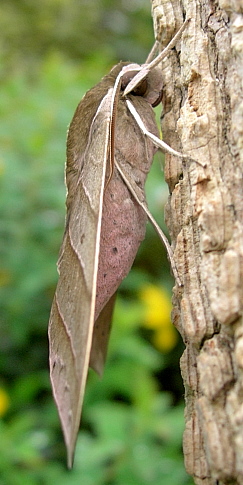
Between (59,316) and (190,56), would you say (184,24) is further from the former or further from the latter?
(59,316)

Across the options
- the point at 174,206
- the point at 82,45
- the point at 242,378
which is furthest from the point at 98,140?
the point at 82,45

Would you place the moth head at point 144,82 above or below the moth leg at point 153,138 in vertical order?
above

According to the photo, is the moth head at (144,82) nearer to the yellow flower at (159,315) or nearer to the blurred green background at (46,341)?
the blurred green background at (46,341)

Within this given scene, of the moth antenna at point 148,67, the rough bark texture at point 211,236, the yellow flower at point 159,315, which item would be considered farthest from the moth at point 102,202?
the yellow flower at point 159,315

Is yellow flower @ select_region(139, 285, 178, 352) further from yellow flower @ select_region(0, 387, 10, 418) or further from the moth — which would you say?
the moth

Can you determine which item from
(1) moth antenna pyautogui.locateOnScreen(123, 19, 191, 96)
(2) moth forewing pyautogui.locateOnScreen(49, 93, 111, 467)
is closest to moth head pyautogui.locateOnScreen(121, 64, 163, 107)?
(1) moth antenna pyautogui.locateOnScreen(123, 19, 191, 96)

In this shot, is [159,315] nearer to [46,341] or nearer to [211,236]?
[46,341]

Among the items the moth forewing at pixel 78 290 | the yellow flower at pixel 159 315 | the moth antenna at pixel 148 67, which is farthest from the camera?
the yellow flower at pixel 159 315
